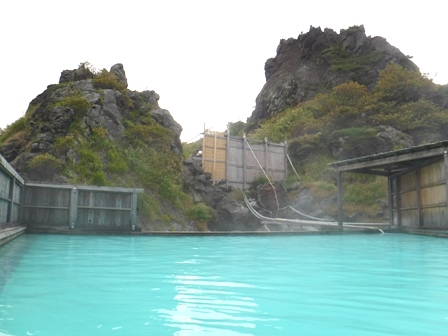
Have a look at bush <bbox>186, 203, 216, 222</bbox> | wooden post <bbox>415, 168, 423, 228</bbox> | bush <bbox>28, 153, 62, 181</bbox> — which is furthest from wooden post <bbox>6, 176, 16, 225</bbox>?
wooden post <bbox>415, 168, 423, 228</bbox>

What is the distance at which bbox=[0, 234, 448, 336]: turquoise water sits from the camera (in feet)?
7.35

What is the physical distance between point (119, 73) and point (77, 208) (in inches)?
472

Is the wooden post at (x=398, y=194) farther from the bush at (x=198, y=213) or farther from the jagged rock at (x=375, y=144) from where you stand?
the jagged rock at (x=375, y=144)

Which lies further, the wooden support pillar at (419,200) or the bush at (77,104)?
the bush at (77,104)

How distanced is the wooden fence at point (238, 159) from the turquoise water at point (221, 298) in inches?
609

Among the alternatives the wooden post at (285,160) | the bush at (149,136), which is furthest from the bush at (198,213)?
the wooden post at (285,160)

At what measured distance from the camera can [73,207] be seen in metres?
11.6

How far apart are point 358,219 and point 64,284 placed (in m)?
16.9

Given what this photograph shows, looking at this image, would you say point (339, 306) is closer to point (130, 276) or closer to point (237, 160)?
point (130, 276)

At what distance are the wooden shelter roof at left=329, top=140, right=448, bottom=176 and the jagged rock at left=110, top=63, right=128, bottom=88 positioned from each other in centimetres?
1270

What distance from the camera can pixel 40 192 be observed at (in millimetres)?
11531

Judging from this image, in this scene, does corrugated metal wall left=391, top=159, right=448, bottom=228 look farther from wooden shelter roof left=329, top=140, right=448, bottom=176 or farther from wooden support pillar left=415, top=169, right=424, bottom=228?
wooden shelter roof left=329, top=140, right=448, bottom=176

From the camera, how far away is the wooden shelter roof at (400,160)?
434 inches

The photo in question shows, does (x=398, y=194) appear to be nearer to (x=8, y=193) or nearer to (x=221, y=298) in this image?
(x=8, y=193)
